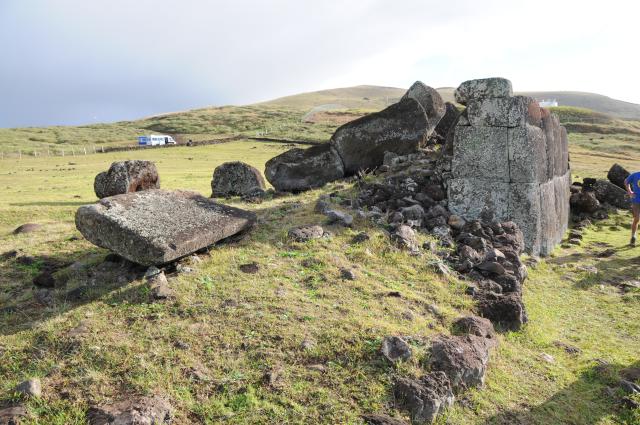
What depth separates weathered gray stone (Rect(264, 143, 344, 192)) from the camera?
1419cm

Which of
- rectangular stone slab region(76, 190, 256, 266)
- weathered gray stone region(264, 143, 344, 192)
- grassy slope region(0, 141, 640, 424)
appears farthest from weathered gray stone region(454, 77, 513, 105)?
rectangular stone slab region(76, 190, 256, 266)

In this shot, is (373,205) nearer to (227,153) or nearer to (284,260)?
(284,260)

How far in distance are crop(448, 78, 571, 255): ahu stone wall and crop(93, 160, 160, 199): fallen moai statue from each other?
377 inches

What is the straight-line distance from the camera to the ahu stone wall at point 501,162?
412 inches

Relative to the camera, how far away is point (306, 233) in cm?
855

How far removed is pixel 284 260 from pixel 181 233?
5.37 ft

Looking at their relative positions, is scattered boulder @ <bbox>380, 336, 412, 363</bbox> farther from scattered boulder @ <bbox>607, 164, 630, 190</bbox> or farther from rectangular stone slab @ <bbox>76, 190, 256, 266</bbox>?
scattered boulder @ <bbox>607, 164, 630, 190</bbox>

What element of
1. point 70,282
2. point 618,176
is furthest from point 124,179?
point 618,176

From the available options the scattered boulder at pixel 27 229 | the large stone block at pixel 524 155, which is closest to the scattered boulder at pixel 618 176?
the large stone block at pixel 524 155

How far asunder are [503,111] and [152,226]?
25.3 ft

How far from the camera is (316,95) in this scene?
185375 millimetres

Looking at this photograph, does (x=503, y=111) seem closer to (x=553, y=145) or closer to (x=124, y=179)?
(x=553, y=145)

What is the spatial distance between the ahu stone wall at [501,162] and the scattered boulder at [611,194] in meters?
6.10

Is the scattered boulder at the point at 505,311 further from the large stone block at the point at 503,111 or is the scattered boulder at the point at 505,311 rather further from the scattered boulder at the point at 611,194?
the scattered boulder at the point at 611,194
